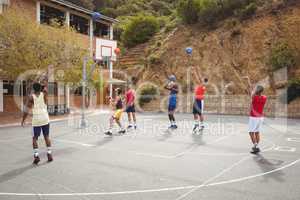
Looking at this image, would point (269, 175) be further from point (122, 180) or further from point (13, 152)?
point (13, 152)

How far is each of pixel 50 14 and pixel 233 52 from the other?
1549cm

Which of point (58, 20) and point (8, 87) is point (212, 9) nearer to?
point (58, 20)

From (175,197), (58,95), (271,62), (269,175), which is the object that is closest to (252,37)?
(271,62)

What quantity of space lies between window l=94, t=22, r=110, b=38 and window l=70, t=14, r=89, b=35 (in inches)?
48.8

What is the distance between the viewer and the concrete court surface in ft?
15.6

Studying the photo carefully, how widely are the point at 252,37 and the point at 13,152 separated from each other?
20938 mm

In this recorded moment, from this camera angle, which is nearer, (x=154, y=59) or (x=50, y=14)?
(x=50, y=14)

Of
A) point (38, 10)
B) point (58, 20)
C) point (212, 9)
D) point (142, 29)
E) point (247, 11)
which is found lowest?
point (58, 20)

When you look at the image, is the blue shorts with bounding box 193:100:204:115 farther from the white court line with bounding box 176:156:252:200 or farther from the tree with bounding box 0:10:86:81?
the tree with bounding box 0:10:86:81

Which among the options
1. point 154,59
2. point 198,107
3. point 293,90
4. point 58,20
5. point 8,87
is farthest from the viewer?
point 154,59

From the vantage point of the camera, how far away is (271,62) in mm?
20969

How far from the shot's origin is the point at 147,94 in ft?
79.3

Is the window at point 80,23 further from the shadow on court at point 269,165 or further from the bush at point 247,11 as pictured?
the shadow on court at point 269,165

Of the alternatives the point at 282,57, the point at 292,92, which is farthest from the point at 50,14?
the point at 292,92
